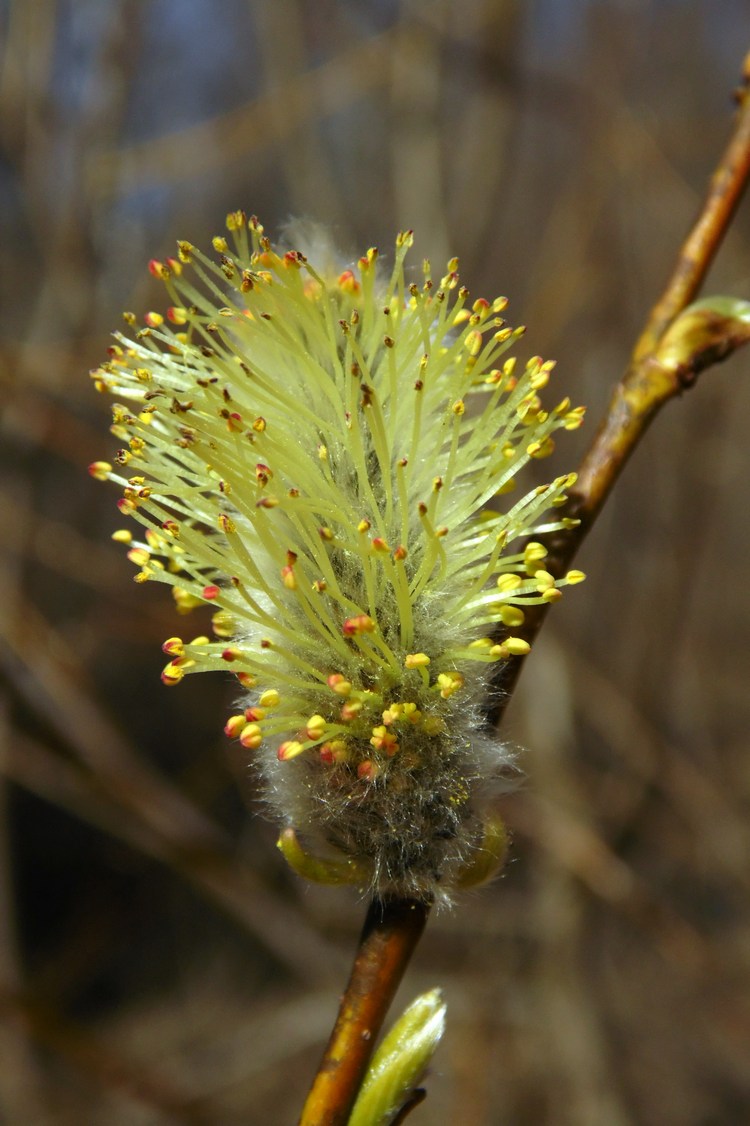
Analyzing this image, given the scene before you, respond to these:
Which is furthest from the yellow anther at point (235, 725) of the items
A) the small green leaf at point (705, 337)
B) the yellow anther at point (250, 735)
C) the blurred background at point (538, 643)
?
the blurred background at point (538, 643)

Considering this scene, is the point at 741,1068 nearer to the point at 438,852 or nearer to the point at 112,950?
the point at 112,950

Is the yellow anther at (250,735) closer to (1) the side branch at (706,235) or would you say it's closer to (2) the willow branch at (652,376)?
(2) the willow branch at (652,376)

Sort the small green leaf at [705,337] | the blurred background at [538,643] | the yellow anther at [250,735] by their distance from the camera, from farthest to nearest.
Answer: the blurred background at [538,643], the small green leaf at [705,337], the yellow anther at [250,735]

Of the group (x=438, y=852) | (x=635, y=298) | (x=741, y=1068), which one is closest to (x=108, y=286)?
(x=635, y=298)

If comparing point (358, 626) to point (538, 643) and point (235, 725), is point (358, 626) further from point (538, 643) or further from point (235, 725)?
point (538, 643)

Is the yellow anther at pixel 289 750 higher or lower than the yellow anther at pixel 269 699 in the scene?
lower

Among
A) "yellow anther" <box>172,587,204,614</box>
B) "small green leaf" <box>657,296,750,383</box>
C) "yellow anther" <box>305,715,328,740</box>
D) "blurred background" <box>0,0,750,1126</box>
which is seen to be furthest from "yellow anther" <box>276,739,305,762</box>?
"blurred background" <box>0,0,750,1126</box>

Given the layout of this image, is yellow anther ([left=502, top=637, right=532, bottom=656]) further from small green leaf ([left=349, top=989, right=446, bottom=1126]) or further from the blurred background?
the blurred background

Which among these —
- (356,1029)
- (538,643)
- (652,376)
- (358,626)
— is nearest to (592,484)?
(652,376)
